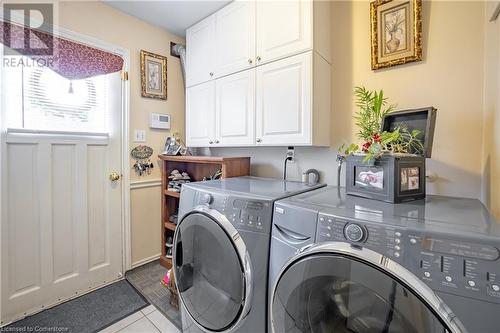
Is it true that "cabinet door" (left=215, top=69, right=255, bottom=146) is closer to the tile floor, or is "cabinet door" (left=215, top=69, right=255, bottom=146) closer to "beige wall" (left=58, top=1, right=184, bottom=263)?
"beige wall" (left=58, top=1, right=184, bottom=263)

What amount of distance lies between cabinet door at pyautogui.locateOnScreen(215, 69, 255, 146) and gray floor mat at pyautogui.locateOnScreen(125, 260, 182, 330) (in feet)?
4.50

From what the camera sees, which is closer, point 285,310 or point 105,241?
point 285,310

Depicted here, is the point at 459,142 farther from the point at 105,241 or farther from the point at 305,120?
the point at 105,241

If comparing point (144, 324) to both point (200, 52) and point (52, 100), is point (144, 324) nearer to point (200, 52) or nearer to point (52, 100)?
point (52, 100)

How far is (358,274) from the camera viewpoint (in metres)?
0.67

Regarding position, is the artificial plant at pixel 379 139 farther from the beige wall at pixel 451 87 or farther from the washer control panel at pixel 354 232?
the washer control panel at pixel 354 232

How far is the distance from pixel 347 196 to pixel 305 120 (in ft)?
1.92

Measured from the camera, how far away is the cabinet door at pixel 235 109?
176 centimetres

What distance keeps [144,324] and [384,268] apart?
1693mm

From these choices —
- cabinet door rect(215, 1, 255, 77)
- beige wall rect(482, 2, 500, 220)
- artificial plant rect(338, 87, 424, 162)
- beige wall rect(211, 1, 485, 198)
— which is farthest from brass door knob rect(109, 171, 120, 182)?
beige wall rect(482, 2, 500, 220)

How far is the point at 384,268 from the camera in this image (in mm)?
630

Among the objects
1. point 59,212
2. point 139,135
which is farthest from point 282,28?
point 59,212

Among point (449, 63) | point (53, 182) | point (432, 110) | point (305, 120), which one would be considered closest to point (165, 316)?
point (53, 182)

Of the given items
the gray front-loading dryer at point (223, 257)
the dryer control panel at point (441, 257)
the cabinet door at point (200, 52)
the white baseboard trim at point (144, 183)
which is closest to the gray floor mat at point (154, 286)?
the gray front-loading dryer at point (223, 257)
